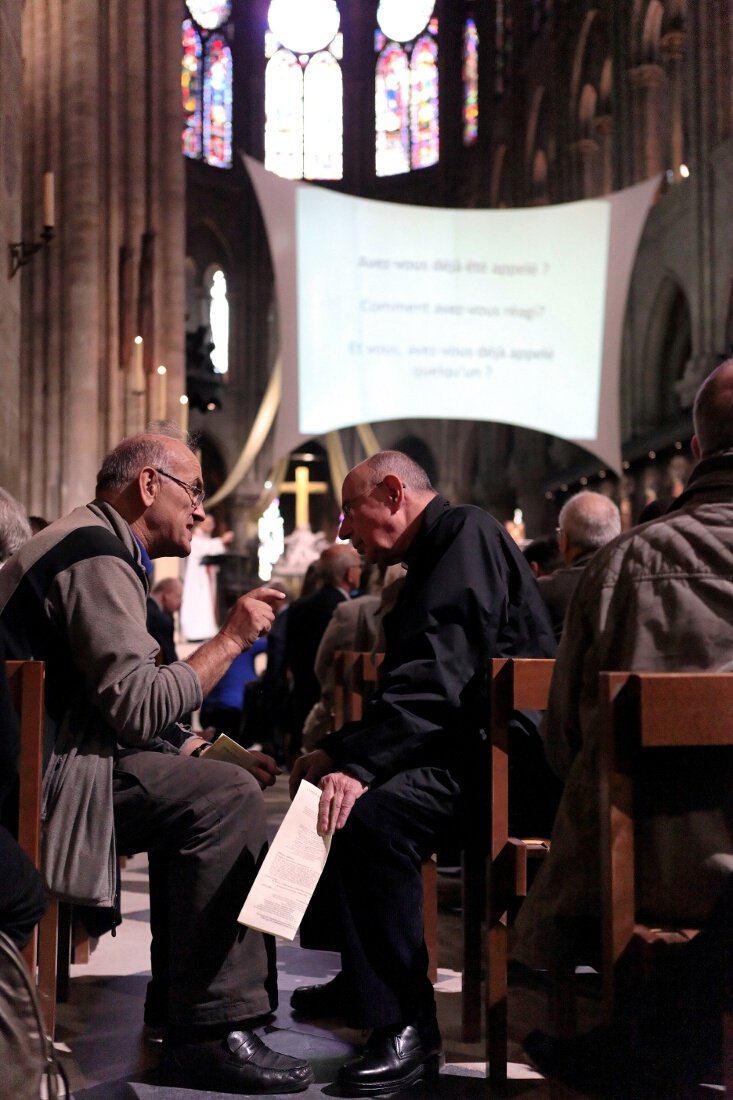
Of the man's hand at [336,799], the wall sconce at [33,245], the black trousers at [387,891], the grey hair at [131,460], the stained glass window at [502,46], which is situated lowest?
the black trousers at [387,891]

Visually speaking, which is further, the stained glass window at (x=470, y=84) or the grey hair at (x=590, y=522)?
the stained glass window at (x=470, y=84)

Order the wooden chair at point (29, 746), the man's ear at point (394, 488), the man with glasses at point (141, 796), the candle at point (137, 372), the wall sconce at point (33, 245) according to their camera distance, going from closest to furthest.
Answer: the wooden chair at point (29, 746) → the man with glasses at point (141, 796) → the man's ear at point (394, 488) → the wall sconce at point (33, 245) → the candle at point (137, 372)

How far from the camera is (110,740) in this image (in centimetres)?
250

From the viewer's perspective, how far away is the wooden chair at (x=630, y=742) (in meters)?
1.78

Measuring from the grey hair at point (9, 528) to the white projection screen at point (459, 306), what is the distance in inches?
205

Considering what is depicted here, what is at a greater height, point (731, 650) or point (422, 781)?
point (731, 650)

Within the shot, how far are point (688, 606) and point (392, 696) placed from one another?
0.89 meters

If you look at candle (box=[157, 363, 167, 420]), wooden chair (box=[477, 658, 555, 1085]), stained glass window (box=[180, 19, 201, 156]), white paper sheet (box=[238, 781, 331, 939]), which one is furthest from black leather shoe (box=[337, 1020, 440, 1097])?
stained glass window (box=[180, 19, 201, 156])

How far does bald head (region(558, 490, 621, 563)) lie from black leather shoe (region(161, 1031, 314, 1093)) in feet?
6.51

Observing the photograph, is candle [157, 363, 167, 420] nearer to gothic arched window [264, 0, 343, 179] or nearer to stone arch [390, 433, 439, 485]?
stone arch [390, 433, 439, 485]

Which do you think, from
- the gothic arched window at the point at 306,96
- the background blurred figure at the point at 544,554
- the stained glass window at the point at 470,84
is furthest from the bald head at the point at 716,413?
the gothic arched window at the point at 306,96

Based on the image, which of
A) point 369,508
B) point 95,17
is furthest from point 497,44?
point 369,508

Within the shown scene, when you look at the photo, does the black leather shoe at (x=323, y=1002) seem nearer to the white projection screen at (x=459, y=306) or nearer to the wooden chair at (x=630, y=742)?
the wooden chair at (x=630, y=742)

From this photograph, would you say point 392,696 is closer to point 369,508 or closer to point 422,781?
point 422,781
